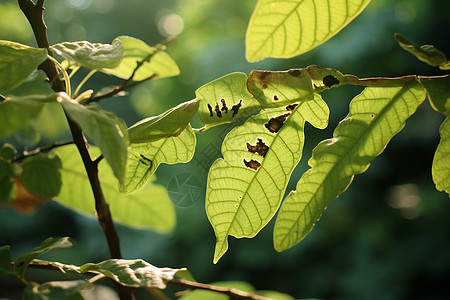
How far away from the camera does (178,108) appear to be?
31 centimetres

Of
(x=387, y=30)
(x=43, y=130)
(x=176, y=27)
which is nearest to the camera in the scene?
(x=43, y=130)

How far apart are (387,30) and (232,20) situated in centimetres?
245

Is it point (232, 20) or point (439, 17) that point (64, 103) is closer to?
point (439, 17)

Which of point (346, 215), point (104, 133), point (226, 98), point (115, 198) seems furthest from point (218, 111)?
point (346, 215)

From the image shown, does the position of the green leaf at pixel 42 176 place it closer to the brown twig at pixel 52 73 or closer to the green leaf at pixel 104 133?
the brown twig at pixel 52 73

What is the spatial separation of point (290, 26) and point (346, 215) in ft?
16.7

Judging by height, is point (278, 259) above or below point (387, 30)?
below

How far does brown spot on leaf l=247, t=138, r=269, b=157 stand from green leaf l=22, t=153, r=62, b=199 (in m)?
0.30

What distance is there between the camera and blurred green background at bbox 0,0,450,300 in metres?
4.31

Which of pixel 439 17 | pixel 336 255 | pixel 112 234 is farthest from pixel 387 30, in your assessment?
pixel 112 234

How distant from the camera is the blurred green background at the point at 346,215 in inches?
170

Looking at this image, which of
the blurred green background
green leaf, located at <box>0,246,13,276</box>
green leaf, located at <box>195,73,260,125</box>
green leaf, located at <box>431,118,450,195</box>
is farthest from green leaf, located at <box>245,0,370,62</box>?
the blurred green background

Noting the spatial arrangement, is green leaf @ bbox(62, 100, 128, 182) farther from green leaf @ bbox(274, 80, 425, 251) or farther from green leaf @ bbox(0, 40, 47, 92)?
green leaf @ bbox(274, 80, 425, 251)

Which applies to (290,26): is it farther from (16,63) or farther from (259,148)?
(16,63)
